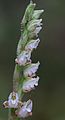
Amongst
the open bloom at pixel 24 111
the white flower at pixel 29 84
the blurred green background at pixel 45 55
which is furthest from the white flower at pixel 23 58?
the blurred green background at pixel 45 55

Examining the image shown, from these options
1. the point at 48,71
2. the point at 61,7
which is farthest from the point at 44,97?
the point at 61,7

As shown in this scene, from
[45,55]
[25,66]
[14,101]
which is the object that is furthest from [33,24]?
[45,55]

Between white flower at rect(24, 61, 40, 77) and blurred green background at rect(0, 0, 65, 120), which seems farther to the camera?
blurred green background at rect(0, 0, 65, 120)

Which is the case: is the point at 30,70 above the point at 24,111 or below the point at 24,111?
above

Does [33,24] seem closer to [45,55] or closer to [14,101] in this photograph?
[14,101]

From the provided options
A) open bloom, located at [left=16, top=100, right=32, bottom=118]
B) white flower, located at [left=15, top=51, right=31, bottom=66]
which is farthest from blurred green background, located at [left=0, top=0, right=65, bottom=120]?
white flower, located at [left=15, top=51, right=31, bottom=66]

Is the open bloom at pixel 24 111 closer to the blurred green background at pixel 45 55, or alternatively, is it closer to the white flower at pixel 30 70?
the white flower at pixel 30 70

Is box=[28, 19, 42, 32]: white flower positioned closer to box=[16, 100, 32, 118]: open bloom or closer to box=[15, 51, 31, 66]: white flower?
box=[15, 51, 31, 66]: white flower

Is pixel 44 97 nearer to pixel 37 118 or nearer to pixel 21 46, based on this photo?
pixel 37 118
